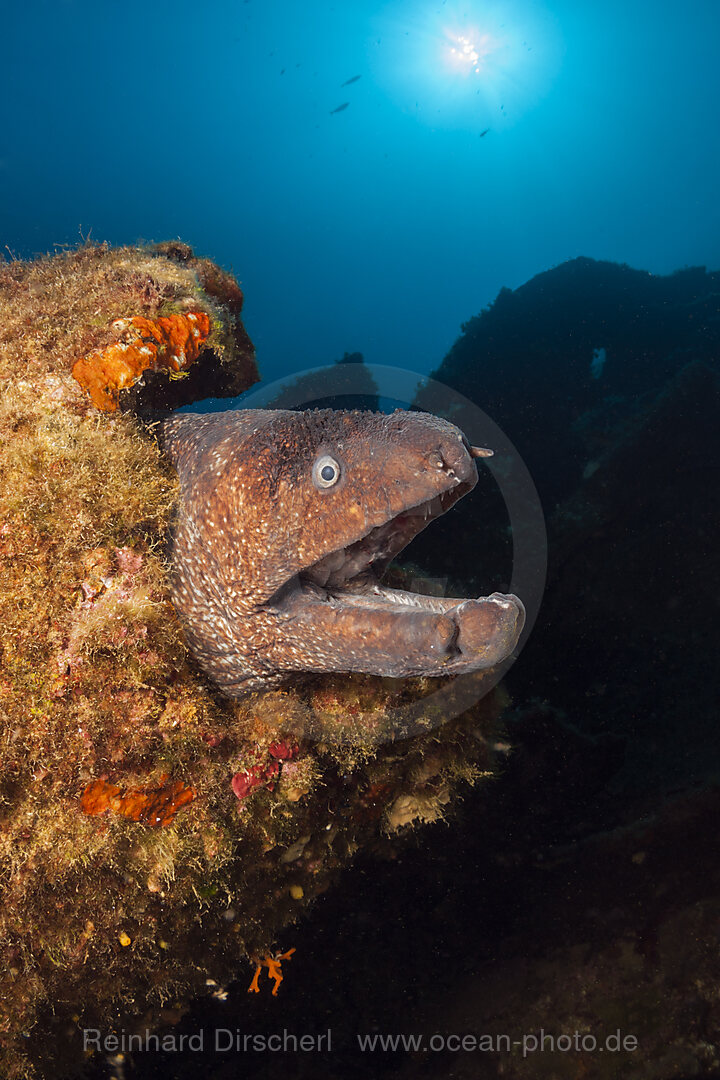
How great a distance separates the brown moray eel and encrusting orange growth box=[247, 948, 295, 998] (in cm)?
262

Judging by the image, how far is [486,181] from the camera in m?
86.6

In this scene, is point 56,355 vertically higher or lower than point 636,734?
higher

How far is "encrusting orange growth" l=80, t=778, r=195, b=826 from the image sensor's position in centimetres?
226

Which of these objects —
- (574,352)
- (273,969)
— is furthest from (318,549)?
(574,352)

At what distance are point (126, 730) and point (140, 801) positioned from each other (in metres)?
0.37

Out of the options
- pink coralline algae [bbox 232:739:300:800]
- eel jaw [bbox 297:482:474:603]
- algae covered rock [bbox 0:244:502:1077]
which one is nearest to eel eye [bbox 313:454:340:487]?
eel jaw [bbox 297:482:474:603]

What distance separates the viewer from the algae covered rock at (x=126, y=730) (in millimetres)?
2234

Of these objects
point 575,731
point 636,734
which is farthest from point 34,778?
point 636,734

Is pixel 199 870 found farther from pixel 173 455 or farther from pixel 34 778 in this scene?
pixel 173 455

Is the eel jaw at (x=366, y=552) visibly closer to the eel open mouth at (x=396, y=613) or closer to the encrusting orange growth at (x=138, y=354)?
the eel open mouth at (x=396, y=613)

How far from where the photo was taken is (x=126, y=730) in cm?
230

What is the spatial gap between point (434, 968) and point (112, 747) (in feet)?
12.3

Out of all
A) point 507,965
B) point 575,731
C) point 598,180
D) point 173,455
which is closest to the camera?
point 173,455

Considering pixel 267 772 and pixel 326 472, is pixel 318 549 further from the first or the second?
pixel 267 772
